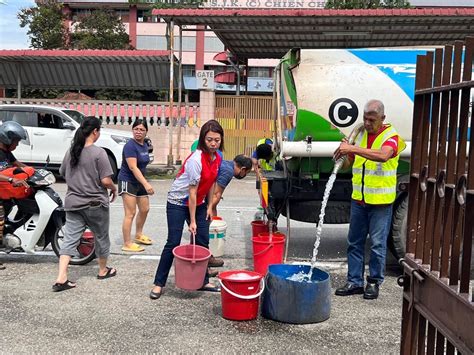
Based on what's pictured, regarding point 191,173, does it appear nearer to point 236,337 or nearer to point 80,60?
point 236,337

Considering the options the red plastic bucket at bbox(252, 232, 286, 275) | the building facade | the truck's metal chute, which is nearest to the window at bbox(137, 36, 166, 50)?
the building facade

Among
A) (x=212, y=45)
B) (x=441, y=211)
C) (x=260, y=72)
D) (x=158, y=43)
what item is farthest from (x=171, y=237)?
(x=158, y=43)

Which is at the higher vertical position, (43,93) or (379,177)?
(43,93)

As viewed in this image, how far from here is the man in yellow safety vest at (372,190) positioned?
4.63m

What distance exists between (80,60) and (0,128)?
1347 cm

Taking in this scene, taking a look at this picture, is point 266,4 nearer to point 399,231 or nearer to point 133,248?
point 133,248

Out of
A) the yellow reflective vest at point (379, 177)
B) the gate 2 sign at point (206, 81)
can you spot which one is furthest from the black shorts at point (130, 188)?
the gate 2 sign at point (206, 81)

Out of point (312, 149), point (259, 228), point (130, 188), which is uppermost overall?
point (312, 149)

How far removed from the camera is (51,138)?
1299 centimetres

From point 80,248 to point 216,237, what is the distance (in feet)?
5.09

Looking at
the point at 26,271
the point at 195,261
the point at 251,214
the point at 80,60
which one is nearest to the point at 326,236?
the point at 251,214

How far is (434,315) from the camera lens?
85.9 inches

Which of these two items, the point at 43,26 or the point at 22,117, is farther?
the point at 43,26

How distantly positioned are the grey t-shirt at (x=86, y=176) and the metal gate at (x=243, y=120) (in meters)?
10.2
